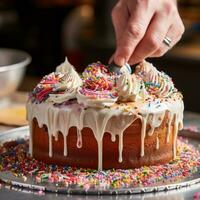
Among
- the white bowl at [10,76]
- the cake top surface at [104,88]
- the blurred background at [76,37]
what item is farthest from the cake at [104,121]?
the blurred background at [76,37]

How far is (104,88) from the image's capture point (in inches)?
78.8

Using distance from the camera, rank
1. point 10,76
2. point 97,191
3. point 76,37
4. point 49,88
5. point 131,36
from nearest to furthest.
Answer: point 97,191 < point 49,88 < point 131,36 < point 10,76 < point 76,37

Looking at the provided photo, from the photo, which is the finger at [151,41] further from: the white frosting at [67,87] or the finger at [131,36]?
the white frosting at [67,87]

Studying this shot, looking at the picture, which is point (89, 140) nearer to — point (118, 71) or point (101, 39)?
point (118, 71)

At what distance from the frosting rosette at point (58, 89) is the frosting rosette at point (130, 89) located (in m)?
0.13

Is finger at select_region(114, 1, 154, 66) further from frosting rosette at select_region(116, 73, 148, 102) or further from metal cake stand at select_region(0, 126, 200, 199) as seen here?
metal cake stand at select_region(0, 126, 200, 199)

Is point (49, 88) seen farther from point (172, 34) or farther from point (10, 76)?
point (10, 76)

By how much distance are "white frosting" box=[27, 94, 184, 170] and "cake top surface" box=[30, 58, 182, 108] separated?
2cm

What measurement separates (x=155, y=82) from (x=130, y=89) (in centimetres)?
18

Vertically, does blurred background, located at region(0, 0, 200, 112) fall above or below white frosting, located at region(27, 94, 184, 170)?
below

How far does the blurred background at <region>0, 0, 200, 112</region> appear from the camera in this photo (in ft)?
14.3

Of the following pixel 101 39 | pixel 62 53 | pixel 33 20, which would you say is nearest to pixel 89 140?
pixel 101 39

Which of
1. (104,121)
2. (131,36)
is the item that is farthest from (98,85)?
(131,36)

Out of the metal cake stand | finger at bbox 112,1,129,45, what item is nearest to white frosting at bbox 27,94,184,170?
the metal cake stand
